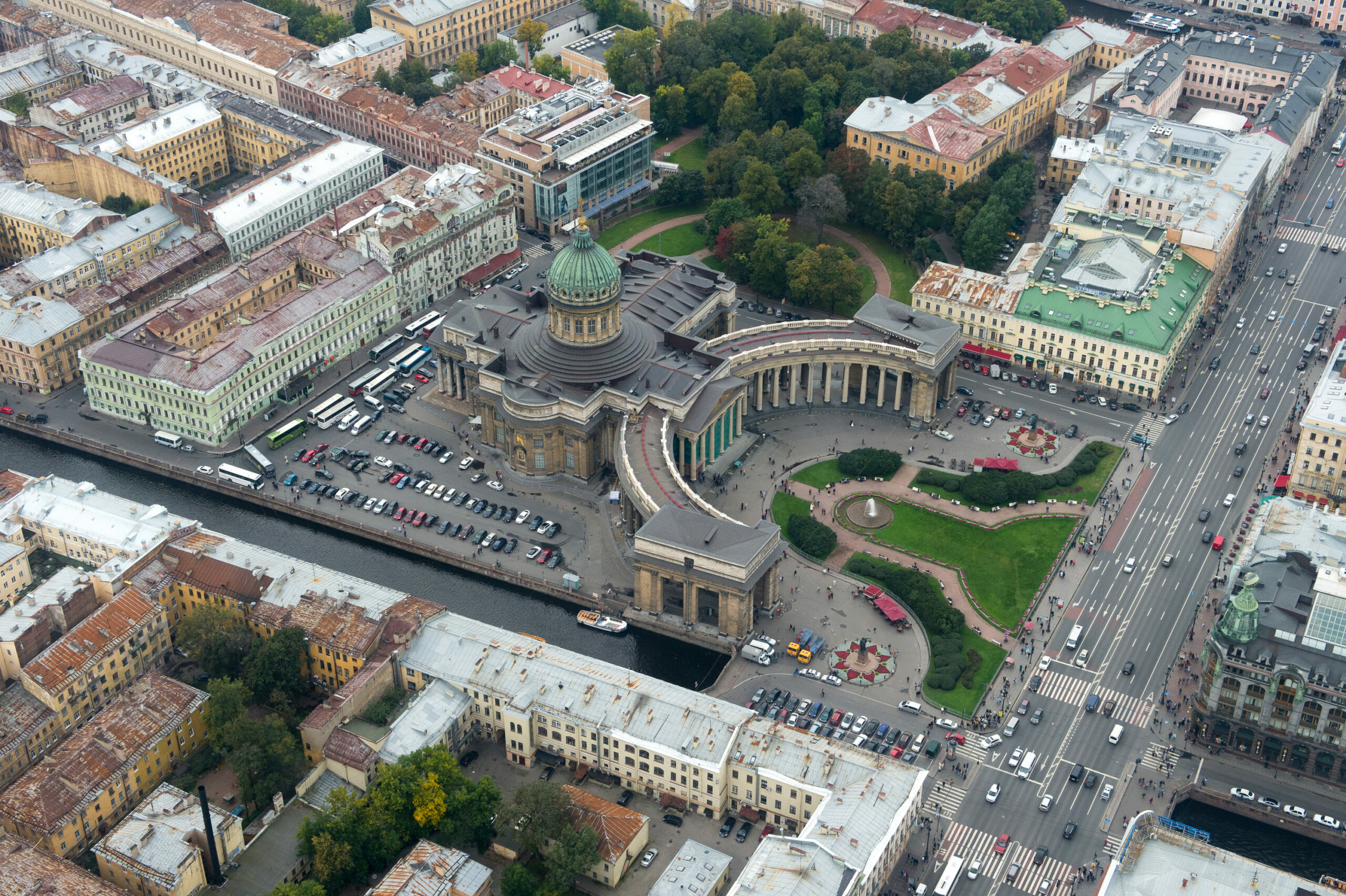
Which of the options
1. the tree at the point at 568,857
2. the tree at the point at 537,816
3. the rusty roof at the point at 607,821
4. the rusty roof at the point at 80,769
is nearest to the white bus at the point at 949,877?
the rusty roof at the point at 607,821

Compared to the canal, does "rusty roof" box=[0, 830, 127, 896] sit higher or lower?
higher

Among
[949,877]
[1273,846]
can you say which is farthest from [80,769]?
[1273,846]

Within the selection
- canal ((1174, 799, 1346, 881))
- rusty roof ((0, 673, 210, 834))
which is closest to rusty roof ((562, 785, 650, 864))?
rusty roof ((0, 673, 210, 834))

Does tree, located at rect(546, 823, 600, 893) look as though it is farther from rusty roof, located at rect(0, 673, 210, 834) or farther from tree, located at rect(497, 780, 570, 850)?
rusty roof, located at rect(0, 673, 210, 834)

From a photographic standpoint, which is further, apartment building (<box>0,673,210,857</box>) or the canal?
the canal

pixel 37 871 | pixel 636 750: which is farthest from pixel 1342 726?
pixel 37 871

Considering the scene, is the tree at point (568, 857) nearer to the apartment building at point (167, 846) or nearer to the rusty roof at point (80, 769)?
the apartment building at point (167, 846)
